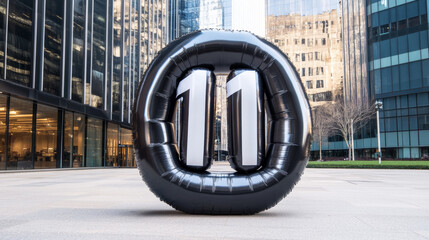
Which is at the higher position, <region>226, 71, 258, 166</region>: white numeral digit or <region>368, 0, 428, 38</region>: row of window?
<region>368, 0, 428, 38</region>: row of window

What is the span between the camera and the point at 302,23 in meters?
84.4

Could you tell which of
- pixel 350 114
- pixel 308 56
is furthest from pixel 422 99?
pixel 308 56

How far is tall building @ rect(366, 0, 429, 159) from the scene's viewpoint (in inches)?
1708

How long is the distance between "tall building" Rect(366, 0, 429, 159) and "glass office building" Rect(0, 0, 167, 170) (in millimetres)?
28832

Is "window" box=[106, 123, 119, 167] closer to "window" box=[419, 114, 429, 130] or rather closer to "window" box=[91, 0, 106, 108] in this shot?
"window" box=[91, 0, 106, 108]

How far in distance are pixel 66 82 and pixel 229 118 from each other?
2380 cm

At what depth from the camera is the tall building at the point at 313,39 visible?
7775 cm

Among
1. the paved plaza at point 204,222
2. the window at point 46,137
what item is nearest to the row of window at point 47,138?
the window at point 46,137

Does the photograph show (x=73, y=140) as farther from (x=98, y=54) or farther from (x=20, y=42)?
(x=20, y=42)

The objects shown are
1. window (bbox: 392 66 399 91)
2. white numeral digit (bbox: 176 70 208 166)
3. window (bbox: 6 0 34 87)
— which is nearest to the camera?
white numeral digit (bbox: 176 70 208 166)

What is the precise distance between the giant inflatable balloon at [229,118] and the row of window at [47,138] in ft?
64.0

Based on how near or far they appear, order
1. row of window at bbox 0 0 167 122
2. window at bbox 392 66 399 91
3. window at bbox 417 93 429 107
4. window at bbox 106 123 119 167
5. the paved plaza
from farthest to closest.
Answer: window at bbox 392 66 399 91, window at bbox 417 93 429 107, window at bbox 106 123 119 167, row of window at bbox 0 0 167 122, the paved plaza

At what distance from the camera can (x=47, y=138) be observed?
26.5 metres

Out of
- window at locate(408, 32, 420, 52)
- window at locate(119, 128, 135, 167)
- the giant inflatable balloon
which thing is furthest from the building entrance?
the giant inflatable balloon
